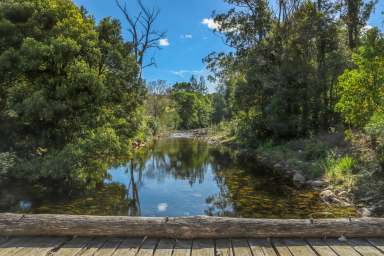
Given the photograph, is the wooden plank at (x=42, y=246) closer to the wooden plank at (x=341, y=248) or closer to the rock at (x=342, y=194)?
the wooden plank at (x=341, y=248)

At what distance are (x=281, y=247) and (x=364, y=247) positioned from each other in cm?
97

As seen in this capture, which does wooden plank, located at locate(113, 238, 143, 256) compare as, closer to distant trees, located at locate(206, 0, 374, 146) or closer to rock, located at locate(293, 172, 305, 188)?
rock, located at locate(293, 172, 305, 188)

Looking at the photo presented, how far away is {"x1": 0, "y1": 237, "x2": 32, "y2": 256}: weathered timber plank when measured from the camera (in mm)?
3169

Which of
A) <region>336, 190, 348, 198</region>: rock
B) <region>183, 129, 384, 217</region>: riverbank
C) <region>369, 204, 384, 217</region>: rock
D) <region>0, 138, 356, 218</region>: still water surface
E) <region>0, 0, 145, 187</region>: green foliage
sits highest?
<region>0, 0, 145, 187</region>: green foliage

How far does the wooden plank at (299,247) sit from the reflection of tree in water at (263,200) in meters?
3.39

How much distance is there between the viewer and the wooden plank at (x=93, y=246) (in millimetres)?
3148

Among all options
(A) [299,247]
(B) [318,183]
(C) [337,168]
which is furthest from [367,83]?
(A) [299,247]

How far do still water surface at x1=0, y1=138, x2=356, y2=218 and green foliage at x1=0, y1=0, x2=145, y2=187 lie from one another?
775 millimetres

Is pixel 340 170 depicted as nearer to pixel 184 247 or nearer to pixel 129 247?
pixel 184 247

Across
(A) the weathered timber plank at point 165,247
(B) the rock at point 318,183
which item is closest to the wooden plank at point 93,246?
(A) the weathered timber plank at point 165,247

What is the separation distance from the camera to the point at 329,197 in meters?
7.93

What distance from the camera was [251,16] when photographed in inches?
792

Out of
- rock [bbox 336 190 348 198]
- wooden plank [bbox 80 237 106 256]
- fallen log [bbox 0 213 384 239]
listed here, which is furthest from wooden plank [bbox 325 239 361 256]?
rock [bbox 336 190 348 198]

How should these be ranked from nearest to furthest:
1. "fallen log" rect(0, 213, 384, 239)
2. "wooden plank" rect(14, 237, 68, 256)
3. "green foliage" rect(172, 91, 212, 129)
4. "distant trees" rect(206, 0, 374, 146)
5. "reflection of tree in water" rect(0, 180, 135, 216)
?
"wooden plank" rect(14, 237, 68, 256) < "fallen log" rect(0, 213, 384, 239) < "reflection of tree in water" rect(0, 180, 135, 216) < "distant trees" rect(206, 0, 374, 146) < "green foliage" rect(172, 91, 212, 129)
